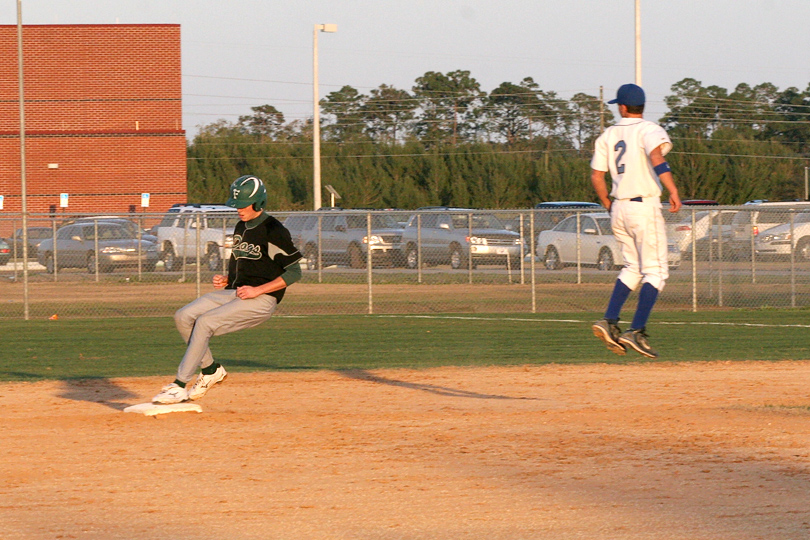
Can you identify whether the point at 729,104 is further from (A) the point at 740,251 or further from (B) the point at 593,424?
(B) the point at 593,424

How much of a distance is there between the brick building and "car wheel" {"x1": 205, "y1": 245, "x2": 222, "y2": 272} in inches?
1110

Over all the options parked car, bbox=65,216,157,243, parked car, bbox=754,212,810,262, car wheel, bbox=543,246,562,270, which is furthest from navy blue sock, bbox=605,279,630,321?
car wheel, bbox=543,246,562,270

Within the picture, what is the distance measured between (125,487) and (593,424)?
11.6 feet

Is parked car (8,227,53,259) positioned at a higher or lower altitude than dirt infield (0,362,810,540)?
higher

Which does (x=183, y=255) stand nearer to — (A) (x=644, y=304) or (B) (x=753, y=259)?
(B) (x=753, y=259)

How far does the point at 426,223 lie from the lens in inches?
865

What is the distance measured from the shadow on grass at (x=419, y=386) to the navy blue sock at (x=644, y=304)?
162cm

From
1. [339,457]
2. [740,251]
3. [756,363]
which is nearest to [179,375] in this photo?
[339,457]

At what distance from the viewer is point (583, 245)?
878 inches

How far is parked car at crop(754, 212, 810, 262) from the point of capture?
19.6 metres

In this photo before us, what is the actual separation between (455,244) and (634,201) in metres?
13.9

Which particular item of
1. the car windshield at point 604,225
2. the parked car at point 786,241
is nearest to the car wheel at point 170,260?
→ the car windshield at point 604,225

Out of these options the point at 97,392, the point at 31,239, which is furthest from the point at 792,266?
the point at 31,239

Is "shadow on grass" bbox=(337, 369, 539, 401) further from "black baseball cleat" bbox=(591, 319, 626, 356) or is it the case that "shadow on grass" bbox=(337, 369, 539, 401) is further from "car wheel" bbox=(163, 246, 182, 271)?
"car wheel" bbox=(163, 246, 182, 271)
